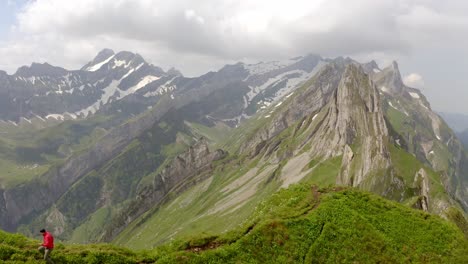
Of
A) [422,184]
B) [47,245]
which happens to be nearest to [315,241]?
[47,245]

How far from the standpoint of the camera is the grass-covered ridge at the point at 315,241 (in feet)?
128

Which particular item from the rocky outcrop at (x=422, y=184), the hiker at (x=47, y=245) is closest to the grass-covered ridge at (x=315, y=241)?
the hiker at (x=47, y=245)

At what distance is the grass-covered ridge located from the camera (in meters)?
38.9

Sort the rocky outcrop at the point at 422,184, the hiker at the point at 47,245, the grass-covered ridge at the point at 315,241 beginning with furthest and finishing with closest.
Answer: the rocky outcrop at the point at 422,184 < the grass-covered ridge at the point at 315,241 < the hiker at the point at 47,245

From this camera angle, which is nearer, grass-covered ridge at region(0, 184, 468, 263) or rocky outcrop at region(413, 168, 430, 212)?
grass-covered ridge at region(0, 184, 468, 263)

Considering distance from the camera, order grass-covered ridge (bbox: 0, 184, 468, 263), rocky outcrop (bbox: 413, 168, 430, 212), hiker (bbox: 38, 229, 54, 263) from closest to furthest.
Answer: hiker (bbox: 38, 229, 54, 263) < grass-covered ridge (bbox: 0, 184, 468, 263) < rocky outcrop (bbox: 413, 168, 430, 212)

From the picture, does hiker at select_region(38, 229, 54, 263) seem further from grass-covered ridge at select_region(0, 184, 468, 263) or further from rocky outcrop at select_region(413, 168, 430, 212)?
rocky outcrop at select_region(413, 168, 430, 212)

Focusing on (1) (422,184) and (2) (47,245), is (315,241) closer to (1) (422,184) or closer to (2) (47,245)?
(2) (47,245)

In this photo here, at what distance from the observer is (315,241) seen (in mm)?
43969

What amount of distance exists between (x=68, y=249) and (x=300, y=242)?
23.8 metres

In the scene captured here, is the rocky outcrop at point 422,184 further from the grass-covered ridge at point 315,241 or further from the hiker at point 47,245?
the hiker at point 47,245

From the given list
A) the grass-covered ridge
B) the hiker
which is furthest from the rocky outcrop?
the hiker

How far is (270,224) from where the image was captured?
1750 inches

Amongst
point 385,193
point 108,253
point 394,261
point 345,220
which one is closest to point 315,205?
point 345,220
